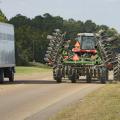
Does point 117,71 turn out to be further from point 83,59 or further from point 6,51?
point 6,51

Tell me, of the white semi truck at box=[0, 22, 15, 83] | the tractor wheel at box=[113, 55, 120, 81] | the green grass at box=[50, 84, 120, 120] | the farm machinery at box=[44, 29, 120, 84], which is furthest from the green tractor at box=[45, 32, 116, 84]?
the green grass at box=[50, 84, 120, 120]

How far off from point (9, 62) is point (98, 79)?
601 centimetres

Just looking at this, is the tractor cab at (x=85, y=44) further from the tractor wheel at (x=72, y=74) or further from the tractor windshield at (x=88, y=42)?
the tractor wheel at (x=72, y=74)

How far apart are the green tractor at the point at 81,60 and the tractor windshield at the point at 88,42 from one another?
162mm

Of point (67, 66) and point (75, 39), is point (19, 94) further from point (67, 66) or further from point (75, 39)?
point (75, 39)

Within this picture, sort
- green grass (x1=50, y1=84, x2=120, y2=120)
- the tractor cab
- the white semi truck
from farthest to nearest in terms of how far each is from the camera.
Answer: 1. the tractor cab
2. the white semi truck
3. green grass (x1=50, y1=84, x2=120, y2=120)

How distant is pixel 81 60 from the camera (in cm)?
4206

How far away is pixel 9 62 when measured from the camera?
42.2 metres

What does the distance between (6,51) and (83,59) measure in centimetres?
507

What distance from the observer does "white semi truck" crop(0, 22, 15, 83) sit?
40.2 m

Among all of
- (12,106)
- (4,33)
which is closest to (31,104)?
(12,106)

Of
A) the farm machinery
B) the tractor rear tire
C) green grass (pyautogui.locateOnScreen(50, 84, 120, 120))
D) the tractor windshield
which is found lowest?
green grass (pyautogui.locateOnScreen(50, 84, 120, 120))

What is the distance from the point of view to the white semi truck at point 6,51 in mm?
40188

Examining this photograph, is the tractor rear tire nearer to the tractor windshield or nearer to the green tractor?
the green tractor
